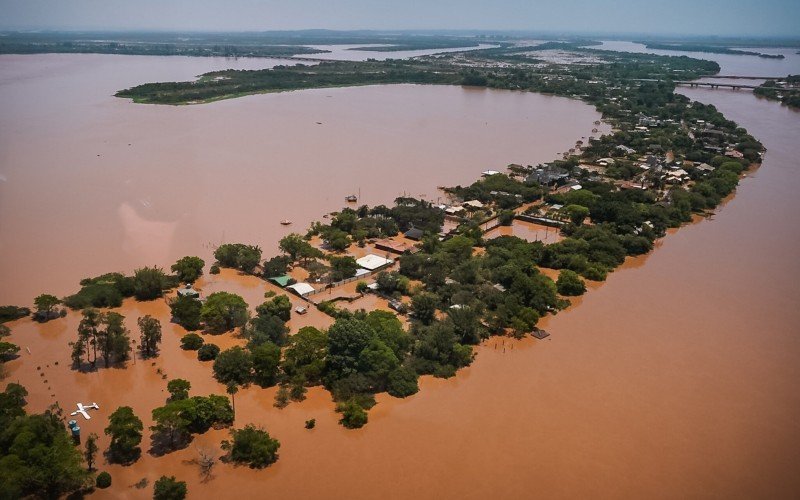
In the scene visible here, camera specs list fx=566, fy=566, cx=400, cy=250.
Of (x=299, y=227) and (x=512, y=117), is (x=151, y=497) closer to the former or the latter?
(x=299, y=227)

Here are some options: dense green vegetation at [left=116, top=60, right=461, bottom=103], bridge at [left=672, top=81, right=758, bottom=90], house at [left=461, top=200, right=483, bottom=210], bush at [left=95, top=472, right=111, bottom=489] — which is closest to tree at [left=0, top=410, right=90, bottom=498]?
bush at [left=95, top=472, right=111, bottom=489]

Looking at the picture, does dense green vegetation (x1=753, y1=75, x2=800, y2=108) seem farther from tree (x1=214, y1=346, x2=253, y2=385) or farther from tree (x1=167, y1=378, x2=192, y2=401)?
tree (x1=167, y1=378, x2=192, y2=401)

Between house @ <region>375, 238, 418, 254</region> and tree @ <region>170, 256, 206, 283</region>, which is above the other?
tree @ <region>170, 256, 206, 283</region>

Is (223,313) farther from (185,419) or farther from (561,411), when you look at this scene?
(561,411)

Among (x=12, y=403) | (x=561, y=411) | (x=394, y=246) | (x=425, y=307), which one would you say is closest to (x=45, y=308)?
(x=12, y=403)

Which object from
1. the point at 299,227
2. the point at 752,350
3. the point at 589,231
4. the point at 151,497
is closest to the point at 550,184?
the point at 589,231
